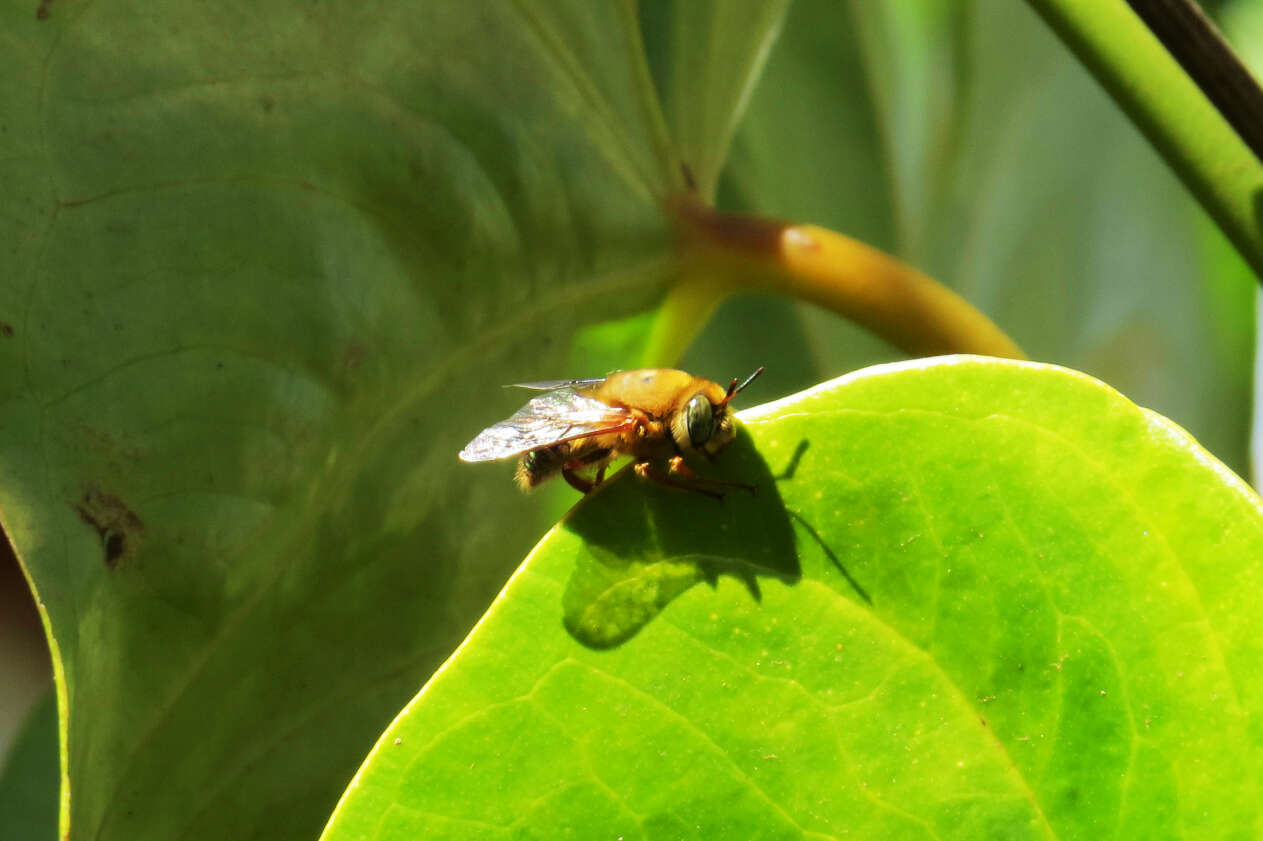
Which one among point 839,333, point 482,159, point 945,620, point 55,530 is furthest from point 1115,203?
point 55,530

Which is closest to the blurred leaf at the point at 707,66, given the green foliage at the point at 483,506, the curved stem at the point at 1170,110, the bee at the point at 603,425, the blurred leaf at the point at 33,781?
the green foliage at the point at 483,506

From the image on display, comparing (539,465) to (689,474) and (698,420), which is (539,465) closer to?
(698,420)

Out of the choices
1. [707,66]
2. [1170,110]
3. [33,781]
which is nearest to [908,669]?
[1170,110]

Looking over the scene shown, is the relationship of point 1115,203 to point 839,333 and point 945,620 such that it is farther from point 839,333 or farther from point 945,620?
point 945,620

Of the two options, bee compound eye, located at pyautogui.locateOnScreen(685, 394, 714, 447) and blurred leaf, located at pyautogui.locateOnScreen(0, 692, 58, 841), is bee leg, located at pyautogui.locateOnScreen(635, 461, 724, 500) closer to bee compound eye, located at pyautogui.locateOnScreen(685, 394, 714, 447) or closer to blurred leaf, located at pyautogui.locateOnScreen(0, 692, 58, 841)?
bee compound eye, located at pyautogui.locateOnScreen(685, 394, 714, 447)

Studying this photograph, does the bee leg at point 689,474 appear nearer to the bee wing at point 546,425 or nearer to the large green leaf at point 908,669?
the large green leaf at point 908,669
